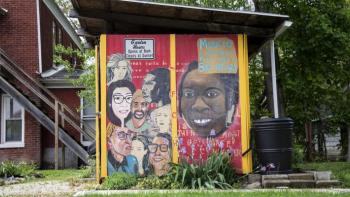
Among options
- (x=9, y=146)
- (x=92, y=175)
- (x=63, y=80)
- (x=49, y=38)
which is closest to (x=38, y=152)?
(x=9, y=146)

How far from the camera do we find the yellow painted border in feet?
35.0

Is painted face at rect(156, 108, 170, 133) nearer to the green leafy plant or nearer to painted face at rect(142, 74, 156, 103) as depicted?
painted face at rect(142, 74, 156, 103)

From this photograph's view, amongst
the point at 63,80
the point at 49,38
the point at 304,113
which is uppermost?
the point at 49,38

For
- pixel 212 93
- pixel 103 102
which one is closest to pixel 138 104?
pixel 103 102

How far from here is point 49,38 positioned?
21.4 m

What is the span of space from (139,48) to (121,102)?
1.19m

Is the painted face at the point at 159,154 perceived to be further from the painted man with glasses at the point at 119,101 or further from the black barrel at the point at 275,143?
the black barrel at the point at 275,143

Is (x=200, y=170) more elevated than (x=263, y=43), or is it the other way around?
(x=263, y=43)

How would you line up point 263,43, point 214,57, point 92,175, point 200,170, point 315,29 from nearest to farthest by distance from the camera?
point 200,170 < point 214,57 < point 263,43 < point 92,175 < point 315,29

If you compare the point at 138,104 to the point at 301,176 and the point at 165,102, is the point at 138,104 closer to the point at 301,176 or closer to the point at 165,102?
the point at 165,102

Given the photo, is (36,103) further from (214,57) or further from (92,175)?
(214,57)

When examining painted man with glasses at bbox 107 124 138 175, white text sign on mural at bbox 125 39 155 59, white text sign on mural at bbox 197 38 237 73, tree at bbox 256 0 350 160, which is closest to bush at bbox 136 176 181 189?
painted man with glasses at bbox 107 124 138 175

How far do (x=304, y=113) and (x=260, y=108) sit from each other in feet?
11.0

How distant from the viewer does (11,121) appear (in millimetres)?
19359
